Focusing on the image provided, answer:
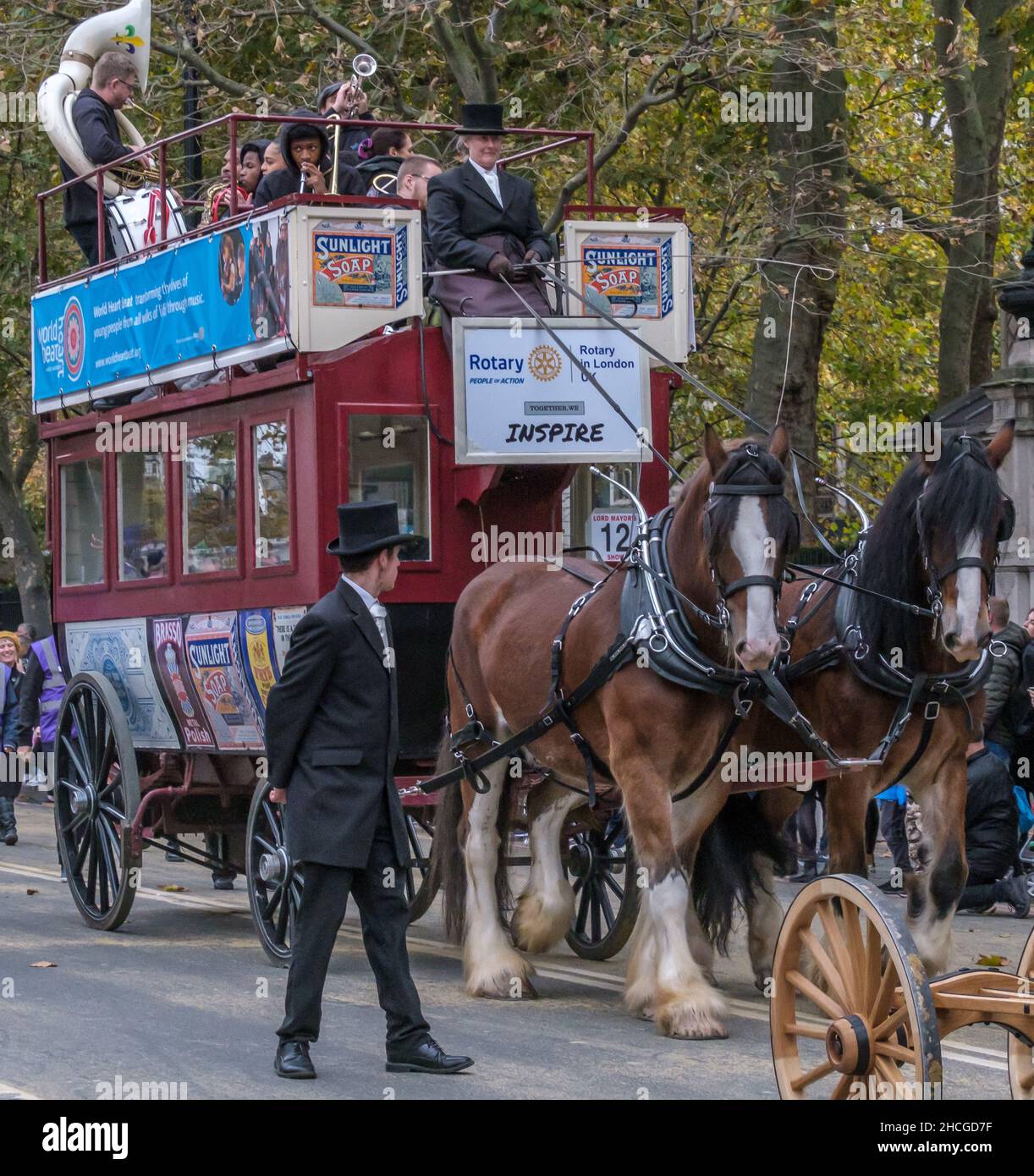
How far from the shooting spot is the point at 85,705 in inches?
441

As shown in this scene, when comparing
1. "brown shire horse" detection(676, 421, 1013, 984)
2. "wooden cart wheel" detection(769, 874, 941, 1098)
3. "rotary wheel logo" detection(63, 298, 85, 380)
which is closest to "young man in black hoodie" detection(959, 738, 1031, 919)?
"brown shire horse" detection(676, 421, 1013, 984)

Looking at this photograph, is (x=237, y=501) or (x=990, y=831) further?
(x=990, y=831)

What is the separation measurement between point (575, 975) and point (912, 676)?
2.46m

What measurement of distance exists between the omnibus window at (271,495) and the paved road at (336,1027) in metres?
2.02

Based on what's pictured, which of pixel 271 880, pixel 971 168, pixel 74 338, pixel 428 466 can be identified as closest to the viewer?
pixel 271 880

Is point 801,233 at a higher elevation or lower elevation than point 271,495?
higher

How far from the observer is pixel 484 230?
33.2ft

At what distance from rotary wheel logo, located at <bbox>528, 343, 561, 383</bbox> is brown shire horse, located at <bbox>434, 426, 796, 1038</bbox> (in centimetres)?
91

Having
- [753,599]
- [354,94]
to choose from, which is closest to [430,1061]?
[753,599]

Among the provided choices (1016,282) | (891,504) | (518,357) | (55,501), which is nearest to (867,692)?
(891,504)

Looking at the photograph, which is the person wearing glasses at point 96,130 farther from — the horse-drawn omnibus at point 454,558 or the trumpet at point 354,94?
the trumpet at point 354,94

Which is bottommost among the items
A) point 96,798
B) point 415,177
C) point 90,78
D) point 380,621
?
point 96,798

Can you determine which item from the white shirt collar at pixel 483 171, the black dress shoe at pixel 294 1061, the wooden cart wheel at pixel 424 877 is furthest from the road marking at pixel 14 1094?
the white shirt collar at pixel 483 171

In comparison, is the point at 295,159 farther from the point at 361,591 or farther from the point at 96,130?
the point at 361,591
